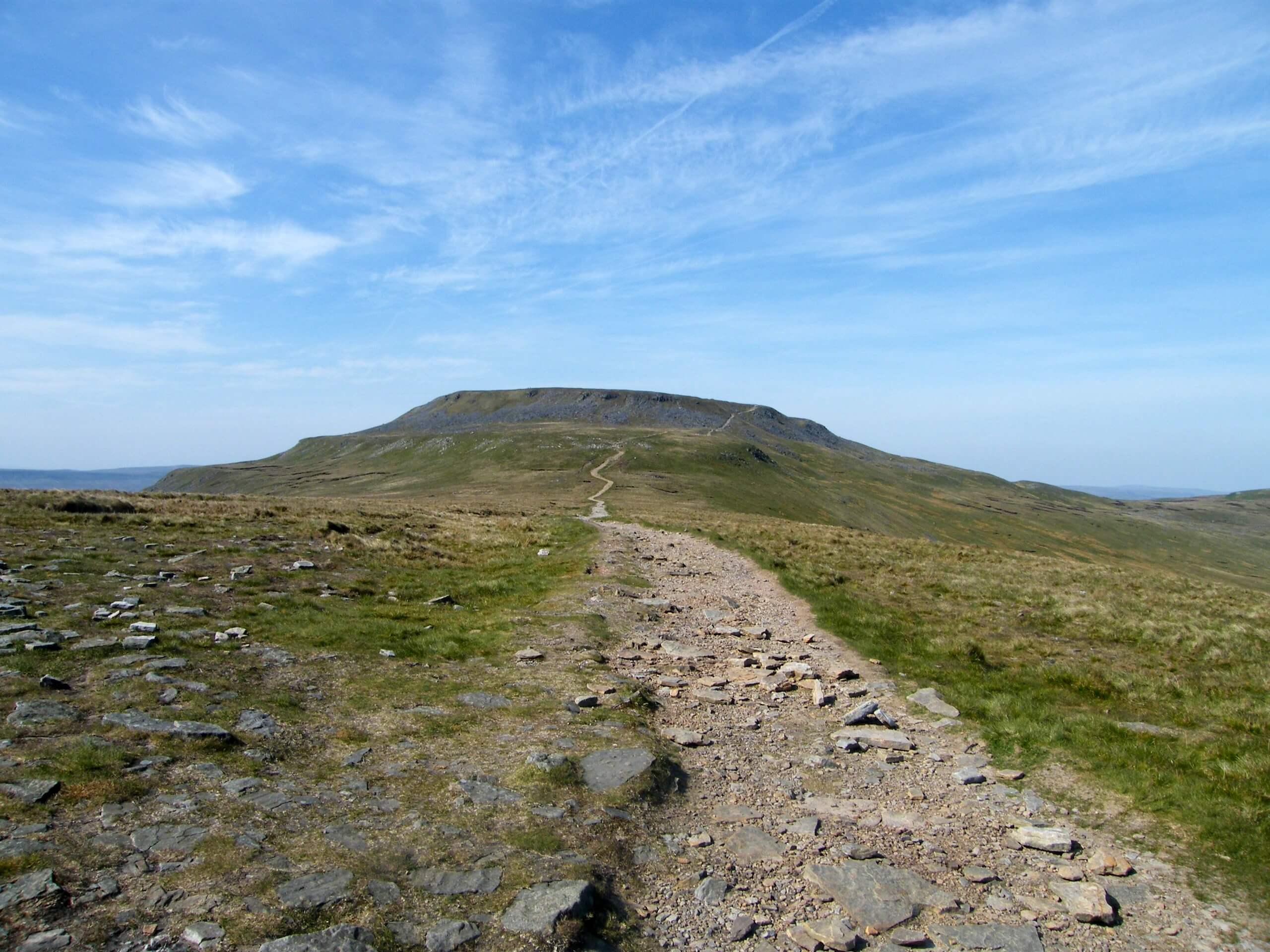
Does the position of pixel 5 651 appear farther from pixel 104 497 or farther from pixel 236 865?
pixel 104 497

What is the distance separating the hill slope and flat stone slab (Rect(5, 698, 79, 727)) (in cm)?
5635

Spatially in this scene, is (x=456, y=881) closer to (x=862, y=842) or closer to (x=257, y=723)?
(x=862, y=842)

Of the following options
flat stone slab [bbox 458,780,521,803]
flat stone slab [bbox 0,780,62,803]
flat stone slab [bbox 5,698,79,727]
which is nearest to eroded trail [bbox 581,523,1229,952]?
flat stone slab [bbox 458,780,521,803]

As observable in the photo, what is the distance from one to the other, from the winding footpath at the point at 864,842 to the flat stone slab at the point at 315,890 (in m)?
2.77

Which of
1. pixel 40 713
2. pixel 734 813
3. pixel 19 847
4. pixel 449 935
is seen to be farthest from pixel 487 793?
pixel 40 713

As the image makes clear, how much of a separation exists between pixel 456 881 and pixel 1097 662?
57.4 ft

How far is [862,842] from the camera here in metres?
8.37

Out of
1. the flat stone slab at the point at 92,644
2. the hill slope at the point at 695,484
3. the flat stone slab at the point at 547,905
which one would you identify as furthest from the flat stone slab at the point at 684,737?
the hill slope at the point at 695,484

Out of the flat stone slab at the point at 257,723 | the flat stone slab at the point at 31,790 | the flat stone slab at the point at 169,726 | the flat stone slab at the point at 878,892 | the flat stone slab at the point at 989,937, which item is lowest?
the flat stone slab at the point at 989,937

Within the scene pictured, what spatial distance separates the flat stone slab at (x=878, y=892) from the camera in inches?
273

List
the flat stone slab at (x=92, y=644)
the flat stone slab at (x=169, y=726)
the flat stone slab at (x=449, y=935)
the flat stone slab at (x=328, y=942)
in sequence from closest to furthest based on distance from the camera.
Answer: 1. the flat stone slab at (x=328, y=942)
2. the flat stone slab at (x=449, y=935)
3. the flat stone slab at (x=169, y=726)
4. the flat stone slab at (x=92, y=644)

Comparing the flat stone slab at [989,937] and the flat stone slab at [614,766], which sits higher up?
the flat stone slab at [614,766]

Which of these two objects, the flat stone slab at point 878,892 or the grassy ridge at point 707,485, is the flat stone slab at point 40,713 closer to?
the flat stone slab at point 878,892

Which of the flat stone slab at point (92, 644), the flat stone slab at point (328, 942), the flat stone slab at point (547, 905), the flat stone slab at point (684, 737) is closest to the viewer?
the flat stone slab at point (328, 942)
